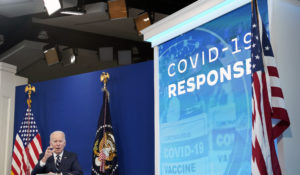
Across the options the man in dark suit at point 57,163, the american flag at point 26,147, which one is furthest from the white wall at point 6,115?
the man in dark suit at point 57,163

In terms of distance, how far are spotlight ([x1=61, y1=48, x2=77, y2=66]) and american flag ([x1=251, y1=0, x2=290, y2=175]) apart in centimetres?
614

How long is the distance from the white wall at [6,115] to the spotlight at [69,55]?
6.55 feet

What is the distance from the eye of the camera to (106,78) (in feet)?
20.1

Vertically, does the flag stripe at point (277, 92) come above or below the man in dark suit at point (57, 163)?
above

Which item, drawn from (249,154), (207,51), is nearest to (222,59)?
(207,51)

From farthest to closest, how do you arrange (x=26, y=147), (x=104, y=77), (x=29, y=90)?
(x=29, y=90) < (x=26, y=147) < (x=104, y=77)

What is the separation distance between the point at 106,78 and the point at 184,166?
2.12 m

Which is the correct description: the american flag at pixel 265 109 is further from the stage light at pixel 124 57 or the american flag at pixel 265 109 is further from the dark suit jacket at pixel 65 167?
the stage light at pixel 124 57

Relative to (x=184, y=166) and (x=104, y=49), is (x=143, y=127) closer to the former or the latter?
(x=184, y=166)

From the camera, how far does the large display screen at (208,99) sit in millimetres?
3832

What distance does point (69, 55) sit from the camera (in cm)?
916

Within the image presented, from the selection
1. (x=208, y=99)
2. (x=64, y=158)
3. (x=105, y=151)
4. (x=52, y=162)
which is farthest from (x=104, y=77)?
(x=208, y=99)

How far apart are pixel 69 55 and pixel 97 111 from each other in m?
3.19

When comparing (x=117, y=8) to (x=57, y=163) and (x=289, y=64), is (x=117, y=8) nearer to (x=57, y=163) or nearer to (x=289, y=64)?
(x=57, y=163)
